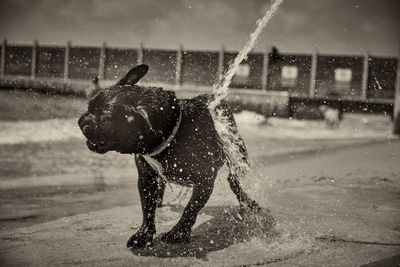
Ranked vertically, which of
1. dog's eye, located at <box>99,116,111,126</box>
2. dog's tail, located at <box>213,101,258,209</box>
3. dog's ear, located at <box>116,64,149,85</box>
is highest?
dog's ear, located at <box>116,64,149,85</box>

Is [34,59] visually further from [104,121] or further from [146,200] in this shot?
[104,121]

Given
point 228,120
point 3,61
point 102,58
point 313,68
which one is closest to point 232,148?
point 228,120

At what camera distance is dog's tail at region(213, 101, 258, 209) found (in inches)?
149

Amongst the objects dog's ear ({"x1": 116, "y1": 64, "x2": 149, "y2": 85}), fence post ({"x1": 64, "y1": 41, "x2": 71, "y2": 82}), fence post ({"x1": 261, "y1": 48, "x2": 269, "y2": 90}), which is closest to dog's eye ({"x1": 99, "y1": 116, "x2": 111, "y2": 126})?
dog's ear ({"x1": 116, "y1": 64, "x2": 149, "y2": 85})

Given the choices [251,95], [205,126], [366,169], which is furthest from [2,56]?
[205,126]

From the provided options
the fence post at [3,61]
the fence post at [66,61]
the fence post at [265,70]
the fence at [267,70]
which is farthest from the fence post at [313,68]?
the fence post at [3,61]

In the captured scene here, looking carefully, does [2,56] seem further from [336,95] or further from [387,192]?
[387,192]

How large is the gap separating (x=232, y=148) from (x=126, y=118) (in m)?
1.41

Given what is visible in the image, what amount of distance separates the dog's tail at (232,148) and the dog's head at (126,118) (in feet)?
2.56

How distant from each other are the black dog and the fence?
3543 centimetres

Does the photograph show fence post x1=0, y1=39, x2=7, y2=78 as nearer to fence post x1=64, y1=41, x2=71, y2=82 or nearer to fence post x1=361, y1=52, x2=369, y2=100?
fence post x1=64, y1=41, x2=71, y2=82

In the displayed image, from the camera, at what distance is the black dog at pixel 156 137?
2816 mm

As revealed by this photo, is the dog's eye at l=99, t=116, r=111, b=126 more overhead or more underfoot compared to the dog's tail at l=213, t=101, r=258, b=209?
more overhead

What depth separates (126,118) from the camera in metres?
2.82
